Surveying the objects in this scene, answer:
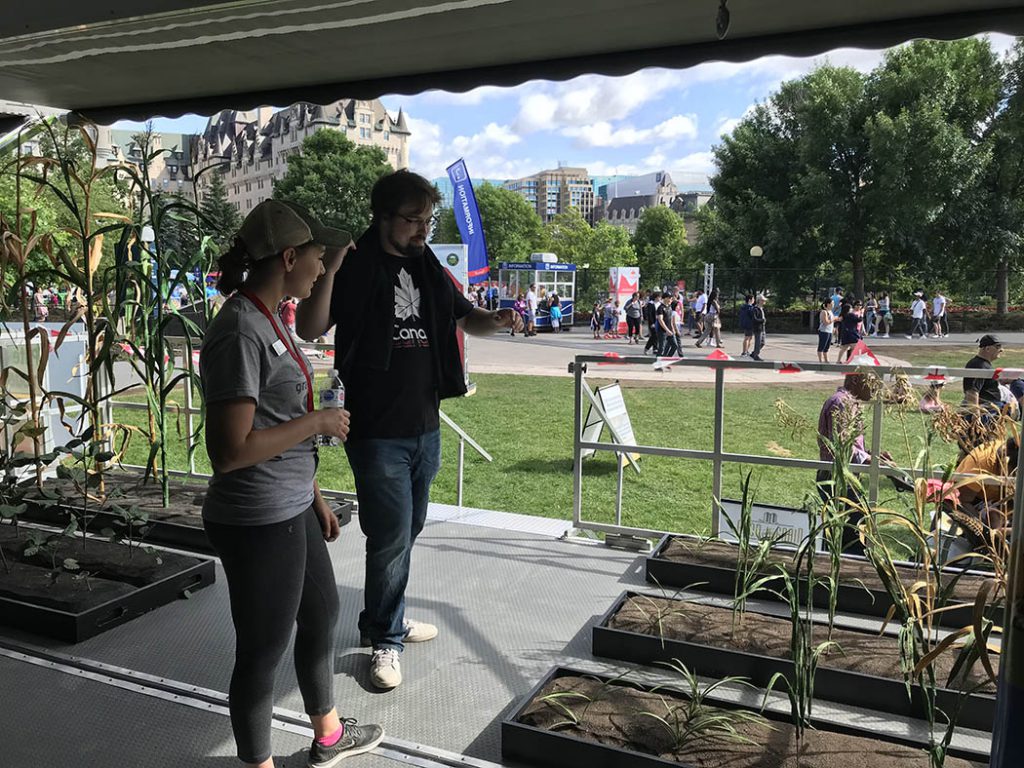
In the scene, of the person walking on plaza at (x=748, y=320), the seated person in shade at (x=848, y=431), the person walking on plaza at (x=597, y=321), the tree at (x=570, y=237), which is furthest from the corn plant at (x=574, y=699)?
the tree at (x=570, y=237)

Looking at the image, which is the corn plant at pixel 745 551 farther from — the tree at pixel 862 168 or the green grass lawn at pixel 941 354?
the tree at pixel 862 168

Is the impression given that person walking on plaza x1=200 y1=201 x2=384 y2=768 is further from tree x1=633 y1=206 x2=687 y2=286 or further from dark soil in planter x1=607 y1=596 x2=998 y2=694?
tree x1=633 y1=206 x2=687 y2=286

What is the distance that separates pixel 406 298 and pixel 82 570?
2033 mm

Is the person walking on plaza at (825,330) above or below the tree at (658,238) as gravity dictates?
below

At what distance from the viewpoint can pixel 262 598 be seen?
169 cm

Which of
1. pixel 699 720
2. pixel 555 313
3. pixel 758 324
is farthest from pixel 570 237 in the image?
pixel 699 720

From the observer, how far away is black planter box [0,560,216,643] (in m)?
2.79

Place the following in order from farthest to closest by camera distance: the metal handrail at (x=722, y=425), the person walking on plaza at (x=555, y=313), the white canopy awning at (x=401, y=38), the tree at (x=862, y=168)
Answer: the tree at (x=862, y=168) < the person walking on plaza at (x=555, y=313) < the metal handrail at (x=722, y=425) < the white canopy awning at (x=401, y=38)

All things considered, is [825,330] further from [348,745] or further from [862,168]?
[348,745]

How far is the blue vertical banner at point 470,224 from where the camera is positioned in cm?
1149

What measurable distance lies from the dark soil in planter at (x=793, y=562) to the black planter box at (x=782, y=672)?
1.47ft

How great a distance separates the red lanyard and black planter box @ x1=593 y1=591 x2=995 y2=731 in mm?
1477

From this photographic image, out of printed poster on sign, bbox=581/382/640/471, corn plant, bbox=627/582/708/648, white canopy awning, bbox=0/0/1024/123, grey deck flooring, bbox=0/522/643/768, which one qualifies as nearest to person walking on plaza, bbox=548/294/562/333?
printed poster on sign, bbox=581/382/640/471

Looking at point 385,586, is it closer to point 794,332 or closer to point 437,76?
point 437,76
